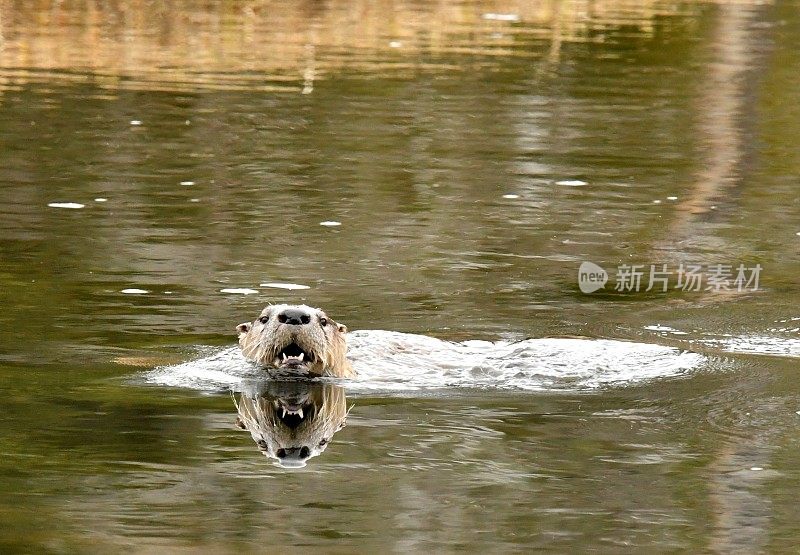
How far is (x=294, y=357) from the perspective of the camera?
8.80 m

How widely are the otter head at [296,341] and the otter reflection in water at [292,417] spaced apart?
10 centimetres

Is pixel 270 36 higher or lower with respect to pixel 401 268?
lower

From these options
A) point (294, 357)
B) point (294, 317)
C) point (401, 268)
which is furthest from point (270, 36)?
point (294, 317)

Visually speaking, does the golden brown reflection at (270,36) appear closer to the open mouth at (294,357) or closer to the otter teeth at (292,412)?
the open mouth at (294,357)

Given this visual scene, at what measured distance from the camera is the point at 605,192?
14656 millimetres

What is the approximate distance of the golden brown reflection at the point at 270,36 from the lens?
22.0 m

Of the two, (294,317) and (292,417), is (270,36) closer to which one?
(294,317)

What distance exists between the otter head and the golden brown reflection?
38.1 feet

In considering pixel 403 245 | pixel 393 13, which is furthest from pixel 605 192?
pixel 393 13

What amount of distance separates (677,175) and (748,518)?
379 inches

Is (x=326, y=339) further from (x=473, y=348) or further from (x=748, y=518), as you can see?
(x=748, y=518)

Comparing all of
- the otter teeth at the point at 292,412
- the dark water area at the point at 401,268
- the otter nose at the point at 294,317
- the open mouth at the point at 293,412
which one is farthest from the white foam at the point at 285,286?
the otter teeth at the point at 292,412

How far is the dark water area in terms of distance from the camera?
6453mm

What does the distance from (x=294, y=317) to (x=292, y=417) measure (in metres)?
0.64
